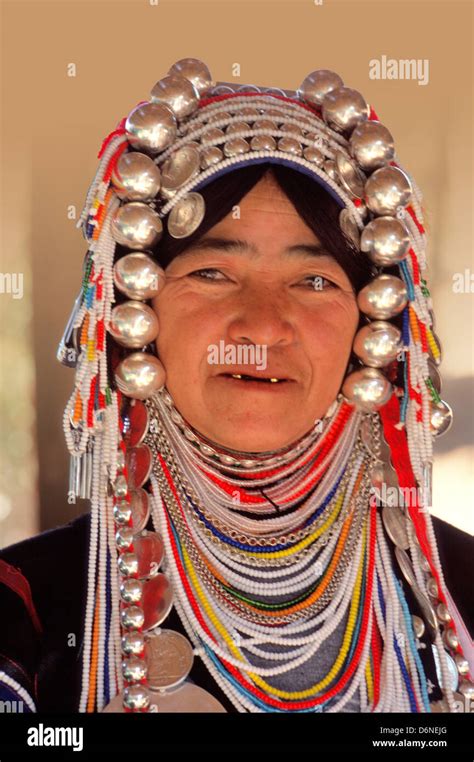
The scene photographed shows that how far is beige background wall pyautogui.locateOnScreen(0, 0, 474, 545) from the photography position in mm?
2402

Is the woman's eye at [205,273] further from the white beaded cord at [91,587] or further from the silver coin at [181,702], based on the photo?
the silver coin at [181,702]

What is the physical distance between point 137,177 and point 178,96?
0.16 meters

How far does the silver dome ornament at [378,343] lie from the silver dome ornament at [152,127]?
1.45 ft

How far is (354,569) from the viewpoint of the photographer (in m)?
1.64

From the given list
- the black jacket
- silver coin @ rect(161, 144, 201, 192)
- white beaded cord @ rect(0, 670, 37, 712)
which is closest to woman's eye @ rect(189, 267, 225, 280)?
silver coin @ rect(161, 144, 201, 192)

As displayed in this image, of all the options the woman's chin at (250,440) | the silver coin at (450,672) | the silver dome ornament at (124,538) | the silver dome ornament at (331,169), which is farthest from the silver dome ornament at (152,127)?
the silver coin at (450,672)

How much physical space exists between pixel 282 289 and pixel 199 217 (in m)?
0.17

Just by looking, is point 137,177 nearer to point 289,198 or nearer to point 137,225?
point 137,225

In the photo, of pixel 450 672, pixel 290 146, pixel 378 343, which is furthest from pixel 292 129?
pixel 450 672

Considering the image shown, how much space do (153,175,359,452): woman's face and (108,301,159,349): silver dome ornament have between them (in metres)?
0.04

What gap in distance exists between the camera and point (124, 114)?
2.50 m

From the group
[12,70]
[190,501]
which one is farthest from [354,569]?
[12,70]

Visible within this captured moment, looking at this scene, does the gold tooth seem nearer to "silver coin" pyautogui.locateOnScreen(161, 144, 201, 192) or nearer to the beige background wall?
"silver coin" pyautogui.locateOnScreen(161, 144, 201, 192)

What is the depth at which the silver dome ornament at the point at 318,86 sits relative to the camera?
1664mm
